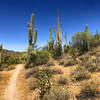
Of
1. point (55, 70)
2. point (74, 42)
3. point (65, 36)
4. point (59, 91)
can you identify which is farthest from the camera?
point (65, 36)

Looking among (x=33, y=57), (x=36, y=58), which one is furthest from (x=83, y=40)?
(x=33, y=57)

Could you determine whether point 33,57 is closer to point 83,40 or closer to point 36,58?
point 36,58

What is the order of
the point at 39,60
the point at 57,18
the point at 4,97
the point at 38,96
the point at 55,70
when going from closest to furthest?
the point at 38,96
the point at 4,97
the point at 55,70
the point at 39,60
the point at 57,18

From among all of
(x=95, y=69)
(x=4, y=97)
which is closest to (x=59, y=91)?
→ (x=4, y=97)

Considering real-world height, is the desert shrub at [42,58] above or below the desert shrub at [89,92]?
above

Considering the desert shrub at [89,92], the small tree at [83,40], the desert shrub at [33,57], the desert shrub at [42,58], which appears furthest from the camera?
the small tree at [83,40]

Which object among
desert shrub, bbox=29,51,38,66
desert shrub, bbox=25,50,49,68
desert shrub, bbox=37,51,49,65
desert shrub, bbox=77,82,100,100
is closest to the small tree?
desert shrub, bbox=37,51,49,65

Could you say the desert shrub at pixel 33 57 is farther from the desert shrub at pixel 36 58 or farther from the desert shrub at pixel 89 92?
the desert shrub at pixel 89 92

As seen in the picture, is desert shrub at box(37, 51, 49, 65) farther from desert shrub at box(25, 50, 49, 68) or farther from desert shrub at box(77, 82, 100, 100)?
desert shrub at box(77, 82, 100, 100)

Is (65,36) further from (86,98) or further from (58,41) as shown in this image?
(86,98)

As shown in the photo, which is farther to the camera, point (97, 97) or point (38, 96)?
point (38, 96)

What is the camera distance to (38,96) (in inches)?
152

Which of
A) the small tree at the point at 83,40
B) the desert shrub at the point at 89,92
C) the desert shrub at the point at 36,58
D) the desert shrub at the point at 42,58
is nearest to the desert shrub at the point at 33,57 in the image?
the desert shrub at the point at 36,58

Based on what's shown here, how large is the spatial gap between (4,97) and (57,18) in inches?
517
